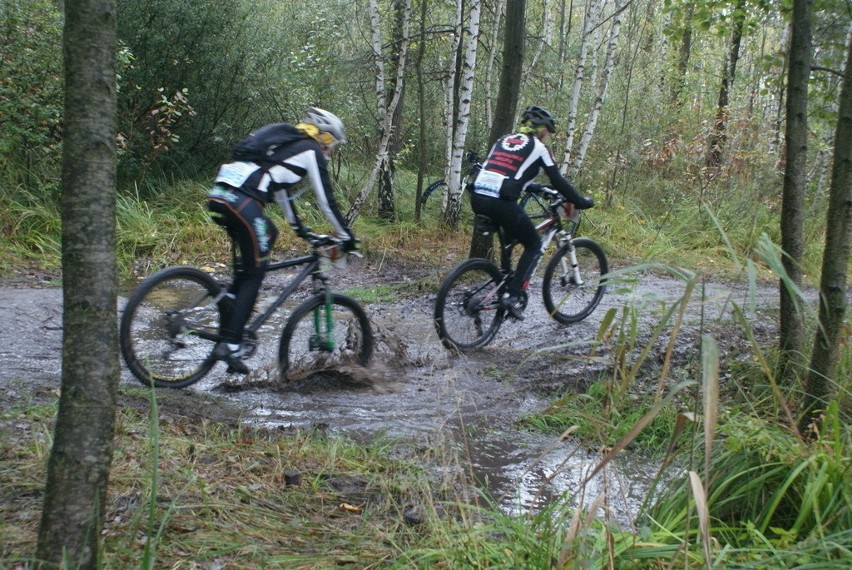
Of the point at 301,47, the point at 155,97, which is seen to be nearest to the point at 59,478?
the point at 155,97

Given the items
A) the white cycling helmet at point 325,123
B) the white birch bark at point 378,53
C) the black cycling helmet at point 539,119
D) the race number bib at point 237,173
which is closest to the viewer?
the race number bib at point 237,173

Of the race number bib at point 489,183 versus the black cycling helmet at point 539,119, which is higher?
the black cycling helmet at point 539,119

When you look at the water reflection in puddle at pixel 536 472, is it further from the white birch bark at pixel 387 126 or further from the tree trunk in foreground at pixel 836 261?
the white birch bark at pixel 387 126

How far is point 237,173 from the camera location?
5.07 m

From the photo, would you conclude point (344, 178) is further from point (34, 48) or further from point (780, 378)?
point (780, 378)

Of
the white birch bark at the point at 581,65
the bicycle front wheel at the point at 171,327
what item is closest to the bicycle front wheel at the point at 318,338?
the bicycle front wheel at the point at 171,327

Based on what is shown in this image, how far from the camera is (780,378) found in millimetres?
5023

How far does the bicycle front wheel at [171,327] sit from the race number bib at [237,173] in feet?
2.22

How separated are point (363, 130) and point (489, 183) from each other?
833 centimetres

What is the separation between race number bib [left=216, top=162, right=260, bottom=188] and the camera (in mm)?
5047

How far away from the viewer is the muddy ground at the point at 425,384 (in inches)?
179

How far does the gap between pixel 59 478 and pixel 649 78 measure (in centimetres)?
1770

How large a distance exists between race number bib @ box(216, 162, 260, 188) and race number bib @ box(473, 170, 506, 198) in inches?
95.1

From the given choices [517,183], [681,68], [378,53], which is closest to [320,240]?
[517,183]
